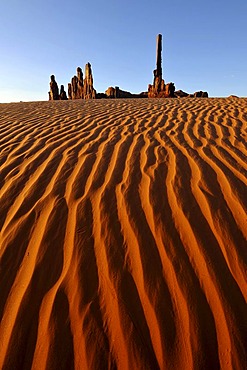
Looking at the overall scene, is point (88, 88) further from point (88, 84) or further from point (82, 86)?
point (82, 86)

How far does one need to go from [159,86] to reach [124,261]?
27.5m

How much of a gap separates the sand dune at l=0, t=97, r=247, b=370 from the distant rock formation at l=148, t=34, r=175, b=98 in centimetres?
2263

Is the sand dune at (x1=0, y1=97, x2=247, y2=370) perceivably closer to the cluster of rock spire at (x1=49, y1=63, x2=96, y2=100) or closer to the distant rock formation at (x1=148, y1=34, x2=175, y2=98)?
the distant rock formation at (x1=148, y1=34, x2=175, y2=98)

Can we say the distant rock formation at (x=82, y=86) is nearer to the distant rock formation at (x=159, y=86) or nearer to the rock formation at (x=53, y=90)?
the rock formation at (x=53, y=90)

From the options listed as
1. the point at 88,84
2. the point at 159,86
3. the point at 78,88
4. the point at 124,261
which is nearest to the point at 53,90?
the point at 78,88

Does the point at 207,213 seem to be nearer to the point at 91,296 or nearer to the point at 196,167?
the point at 196,167

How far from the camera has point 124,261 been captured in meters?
1.78

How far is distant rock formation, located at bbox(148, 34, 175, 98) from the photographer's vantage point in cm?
2425

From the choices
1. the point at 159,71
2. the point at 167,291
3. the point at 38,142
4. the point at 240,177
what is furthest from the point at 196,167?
the point at 159,71

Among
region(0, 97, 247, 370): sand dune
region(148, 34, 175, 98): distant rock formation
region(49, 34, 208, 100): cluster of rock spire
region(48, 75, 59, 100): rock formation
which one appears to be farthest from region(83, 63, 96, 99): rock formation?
region(0, 97, 247, 370): sand dune

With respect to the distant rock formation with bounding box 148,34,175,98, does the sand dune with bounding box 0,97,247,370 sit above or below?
below

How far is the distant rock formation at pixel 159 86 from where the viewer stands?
24.2m

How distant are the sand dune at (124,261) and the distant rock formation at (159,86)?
2263cm

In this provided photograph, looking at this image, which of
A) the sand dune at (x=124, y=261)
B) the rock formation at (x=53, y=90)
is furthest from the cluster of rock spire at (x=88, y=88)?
the sand dune at (x=124, y=261)
